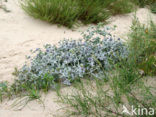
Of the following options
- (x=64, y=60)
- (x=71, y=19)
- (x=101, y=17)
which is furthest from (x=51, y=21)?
(x=64, y=60)

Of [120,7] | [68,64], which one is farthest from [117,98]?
[120,7]

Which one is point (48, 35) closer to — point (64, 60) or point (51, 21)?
point (51, 21)

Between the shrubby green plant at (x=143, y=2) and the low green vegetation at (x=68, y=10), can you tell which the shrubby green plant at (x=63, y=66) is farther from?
the shrubby green plant at (x=143, y=2)

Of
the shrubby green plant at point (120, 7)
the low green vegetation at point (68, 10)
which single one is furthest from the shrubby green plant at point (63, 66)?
the shrubby green plant at point (120, 7)

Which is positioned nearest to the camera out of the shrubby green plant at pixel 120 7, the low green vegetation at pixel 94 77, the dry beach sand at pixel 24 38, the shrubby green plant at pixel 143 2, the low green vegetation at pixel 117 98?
the low green vegetation at pixel 117 98

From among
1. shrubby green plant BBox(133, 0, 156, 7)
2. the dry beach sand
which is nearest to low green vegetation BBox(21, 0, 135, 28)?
the dry beach sand

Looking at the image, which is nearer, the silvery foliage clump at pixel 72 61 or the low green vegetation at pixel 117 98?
the low green vegetation at pixel 117 98

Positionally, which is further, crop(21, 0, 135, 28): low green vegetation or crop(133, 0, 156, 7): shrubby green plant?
crop(133, 0, 156, 7): shrubby green plant

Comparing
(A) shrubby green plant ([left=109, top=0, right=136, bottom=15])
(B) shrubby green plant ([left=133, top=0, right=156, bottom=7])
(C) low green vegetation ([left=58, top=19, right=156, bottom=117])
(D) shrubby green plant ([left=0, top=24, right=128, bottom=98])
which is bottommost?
(C) low green vegetation ([left=58, top=19, right=156, bottom=117])

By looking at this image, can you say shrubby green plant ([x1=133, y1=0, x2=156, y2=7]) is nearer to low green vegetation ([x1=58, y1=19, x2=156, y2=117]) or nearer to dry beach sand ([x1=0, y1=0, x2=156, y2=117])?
dry beach sand ([x1=0, y1=0, x2=156, y2=117])
